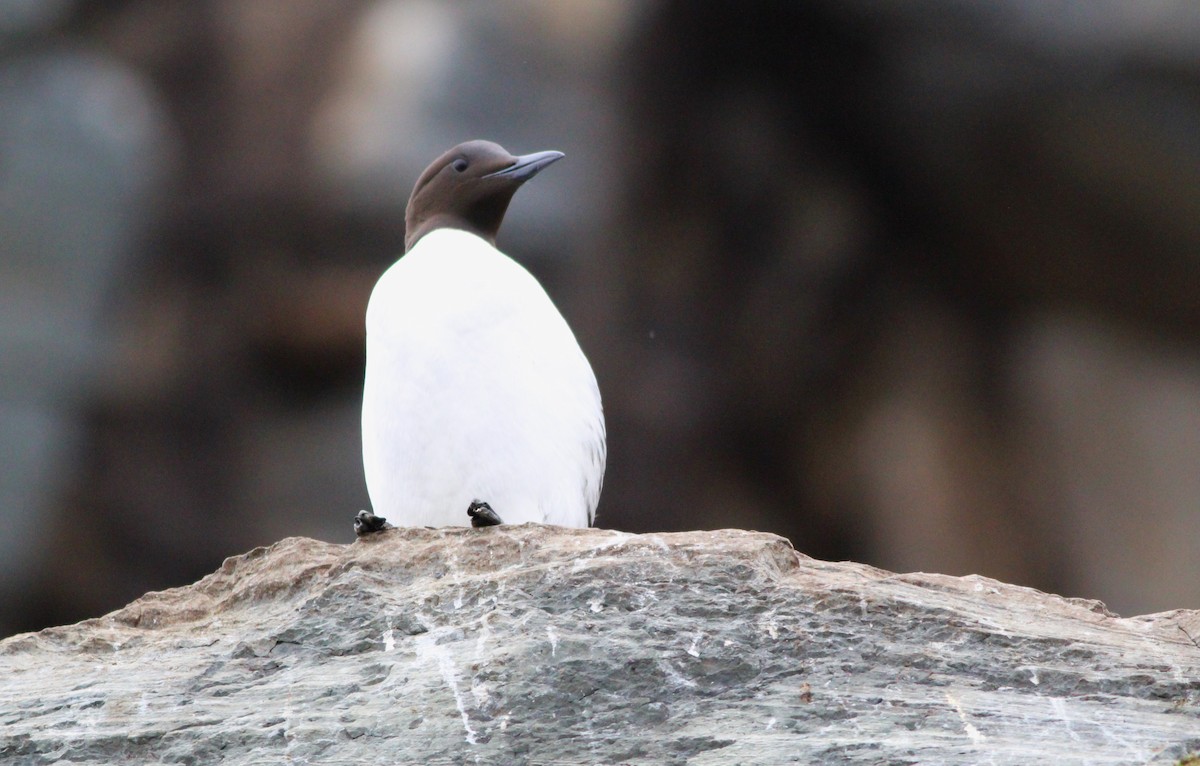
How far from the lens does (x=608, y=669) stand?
242cm

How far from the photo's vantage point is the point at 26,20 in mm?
7492

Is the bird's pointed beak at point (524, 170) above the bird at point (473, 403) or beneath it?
above

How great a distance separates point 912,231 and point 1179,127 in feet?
4.25

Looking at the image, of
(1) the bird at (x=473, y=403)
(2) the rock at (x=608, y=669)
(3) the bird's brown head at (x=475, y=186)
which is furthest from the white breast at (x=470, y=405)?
(2) the rock at (x=608, y=669)

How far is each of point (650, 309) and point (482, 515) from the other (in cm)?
425

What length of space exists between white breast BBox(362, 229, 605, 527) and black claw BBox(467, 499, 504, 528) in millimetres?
601

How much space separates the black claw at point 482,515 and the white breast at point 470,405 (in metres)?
0.60

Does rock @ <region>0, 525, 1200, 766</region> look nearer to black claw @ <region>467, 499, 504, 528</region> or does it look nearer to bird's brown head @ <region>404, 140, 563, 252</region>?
black claw @ <region>467, 499, 504, 528</region>

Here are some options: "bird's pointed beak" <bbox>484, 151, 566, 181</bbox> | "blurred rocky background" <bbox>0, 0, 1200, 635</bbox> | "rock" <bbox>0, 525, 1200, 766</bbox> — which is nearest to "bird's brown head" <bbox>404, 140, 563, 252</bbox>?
"bird's pointed beak" <bbox>484, 151, 566, 181</bbox>

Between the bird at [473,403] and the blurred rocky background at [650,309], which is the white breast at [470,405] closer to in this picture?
the bird at [473,403]

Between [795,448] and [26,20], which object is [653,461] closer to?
[795,448]

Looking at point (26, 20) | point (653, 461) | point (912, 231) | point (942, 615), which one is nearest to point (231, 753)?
point (942, 615)

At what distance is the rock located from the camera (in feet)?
7.48

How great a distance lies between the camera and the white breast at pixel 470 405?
3.51 m
